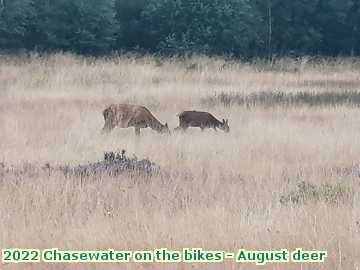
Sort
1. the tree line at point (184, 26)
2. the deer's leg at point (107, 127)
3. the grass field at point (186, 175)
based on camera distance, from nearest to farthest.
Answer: the grass field at point (186, 175), the deer's leg at point (107, 127), the tree line at point (184, 26)

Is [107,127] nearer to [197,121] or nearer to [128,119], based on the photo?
[128,119]

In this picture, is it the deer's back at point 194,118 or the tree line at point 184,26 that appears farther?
the tree line at point 184,26

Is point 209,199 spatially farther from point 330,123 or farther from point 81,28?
point 81,28

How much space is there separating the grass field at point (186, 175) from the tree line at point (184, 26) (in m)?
16.4

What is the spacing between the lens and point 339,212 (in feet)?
21.6

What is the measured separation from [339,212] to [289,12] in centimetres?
4032

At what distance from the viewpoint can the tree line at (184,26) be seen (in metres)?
37.6

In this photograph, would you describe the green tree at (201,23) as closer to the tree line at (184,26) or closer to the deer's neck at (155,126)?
the tree line at (184,26)

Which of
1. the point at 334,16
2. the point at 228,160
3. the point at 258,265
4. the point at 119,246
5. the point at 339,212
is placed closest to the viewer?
the point at 258,265

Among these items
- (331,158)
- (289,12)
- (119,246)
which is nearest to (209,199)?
(119,246)

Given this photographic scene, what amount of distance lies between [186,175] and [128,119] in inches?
163

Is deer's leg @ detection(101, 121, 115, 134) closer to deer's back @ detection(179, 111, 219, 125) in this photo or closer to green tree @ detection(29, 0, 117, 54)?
deer's back @ detection(179, 111, 219, 125)

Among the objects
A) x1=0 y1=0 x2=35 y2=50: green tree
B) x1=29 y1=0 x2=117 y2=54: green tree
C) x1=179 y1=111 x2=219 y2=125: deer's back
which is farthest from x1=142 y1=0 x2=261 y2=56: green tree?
x1=179 y1=111 x2=219 y2=125: deer's back

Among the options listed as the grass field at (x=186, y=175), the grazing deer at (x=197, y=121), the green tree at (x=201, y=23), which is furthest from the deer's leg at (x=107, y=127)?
the green tree at (x=201, y=23)
